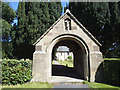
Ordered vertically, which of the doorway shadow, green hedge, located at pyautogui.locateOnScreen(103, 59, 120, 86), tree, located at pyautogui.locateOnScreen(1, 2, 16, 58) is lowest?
the doorway shadow

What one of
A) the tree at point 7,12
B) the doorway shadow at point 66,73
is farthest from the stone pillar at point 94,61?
the tree at point 7,12

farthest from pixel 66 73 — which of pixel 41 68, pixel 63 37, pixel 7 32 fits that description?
pixel 7 32

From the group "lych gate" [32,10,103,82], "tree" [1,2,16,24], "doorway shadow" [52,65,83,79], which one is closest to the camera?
"lych gate" [32,10,103,82]

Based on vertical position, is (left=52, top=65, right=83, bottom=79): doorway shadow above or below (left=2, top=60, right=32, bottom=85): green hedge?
below

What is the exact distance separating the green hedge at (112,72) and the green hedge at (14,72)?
25.6 ft

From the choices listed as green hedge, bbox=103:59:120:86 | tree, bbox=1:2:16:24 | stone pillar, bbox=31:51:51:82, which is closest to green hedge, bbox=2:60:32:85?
stone pillar, bbox=31:51:51:82

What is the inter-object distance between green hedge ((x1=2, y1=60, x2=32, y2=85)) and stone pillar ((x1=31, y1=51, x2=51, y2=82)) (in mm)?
590

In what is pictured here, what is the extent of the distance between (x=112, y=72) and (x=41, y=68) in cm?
704

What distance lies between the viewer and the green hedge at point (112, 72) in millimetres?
8039

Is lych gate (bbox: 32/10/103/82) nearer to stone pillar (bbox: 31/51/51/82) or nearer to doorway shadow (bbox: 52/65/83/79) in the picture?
stone pillar (bbox: 31/51/51/82)

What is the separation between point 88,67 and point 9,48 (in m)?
11.2

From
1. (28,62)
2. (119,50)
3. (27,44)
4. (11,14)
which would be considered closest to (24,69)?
(28,62)

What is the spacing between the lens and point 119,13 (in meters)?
13.7

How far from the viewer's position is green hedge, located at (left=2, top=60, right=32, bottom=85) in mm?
8055
